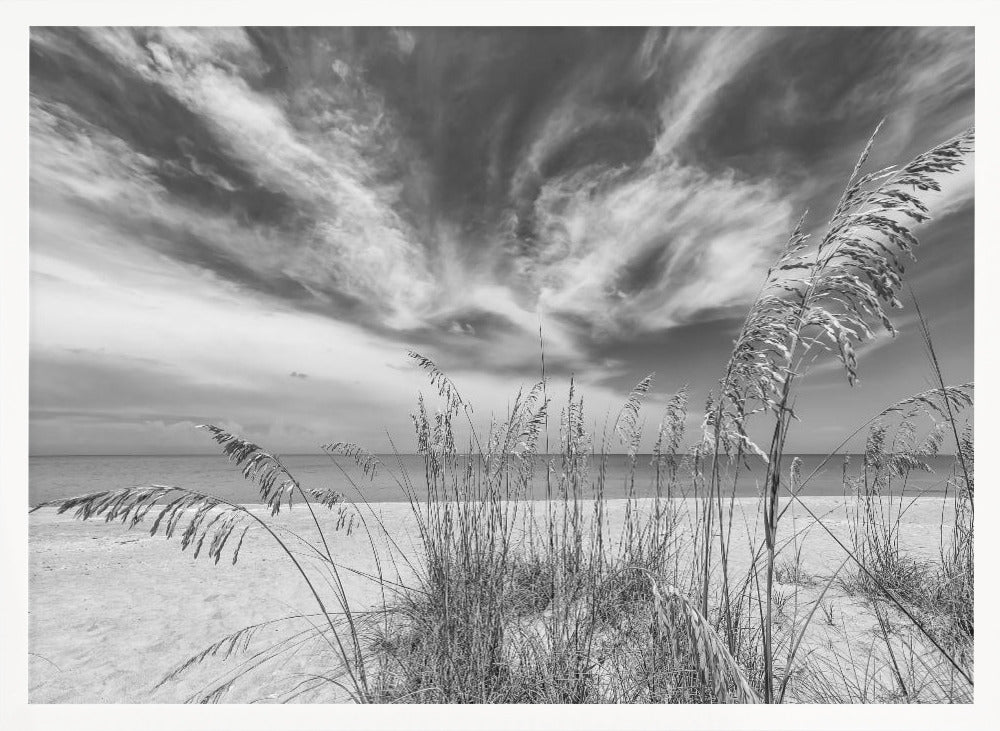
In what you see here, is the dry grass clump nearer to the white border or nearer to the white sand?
the white border

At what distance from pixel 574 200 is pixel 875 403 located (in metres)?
1.96

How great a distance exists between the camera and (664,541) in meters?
2.46

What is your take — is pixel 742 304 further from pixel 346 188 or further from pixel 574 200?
pixel 346 188

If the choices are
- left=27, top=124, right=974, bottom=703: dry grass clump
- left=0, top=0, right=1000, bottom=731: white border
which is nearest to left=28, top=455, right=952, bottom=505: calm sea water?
left=27, top=124, right=974, bottom=703: dry grass clump
